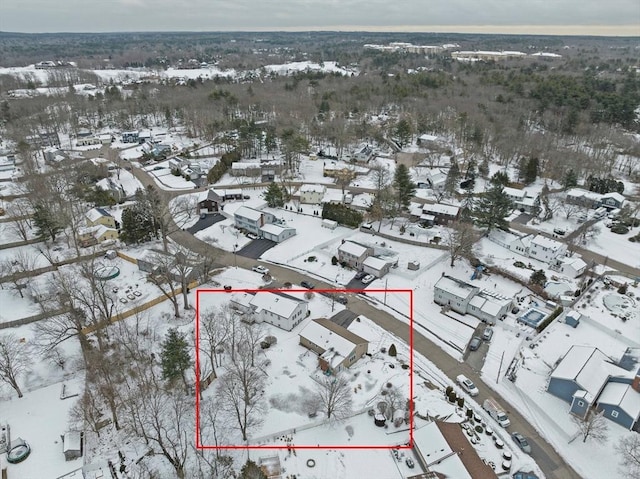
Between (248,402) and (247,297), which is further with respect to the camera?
(247,297)

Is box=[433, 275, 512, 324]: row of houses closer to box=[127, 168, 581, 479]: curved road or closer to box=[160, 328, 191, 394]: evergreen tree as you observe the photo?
box=[127, 168, 581, 479]: curved road

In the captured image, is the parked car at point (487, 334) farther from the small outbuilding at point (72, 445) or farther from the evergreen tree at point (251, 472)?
the small outbuilding at point (72, 445)

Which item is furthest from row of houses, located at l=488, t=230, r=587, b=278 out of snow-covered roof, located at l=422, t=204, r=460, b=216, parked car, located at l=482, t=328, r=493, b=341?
parked car, located at l=482, t=328, r=493, b=341

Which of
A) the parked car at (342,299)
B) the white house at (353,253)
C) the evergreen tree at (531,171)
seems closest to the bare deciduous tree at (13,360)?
the parked car at (342,299)

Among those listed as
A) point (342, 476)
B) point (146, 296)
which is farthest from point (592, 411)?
point (146, 296)

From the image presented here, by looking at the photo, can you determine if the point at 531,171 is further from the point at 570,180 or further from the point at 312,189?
the point at 312,189

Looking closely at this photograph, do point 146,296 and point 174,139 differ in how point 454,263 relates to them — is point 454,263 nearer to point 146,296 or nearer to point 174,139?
point 146,296
